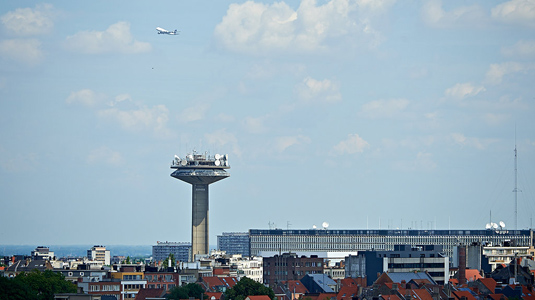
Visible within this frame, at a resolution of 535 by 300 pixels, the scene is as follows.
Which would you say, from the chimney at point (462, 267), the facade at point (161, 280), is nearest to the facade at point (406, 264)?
the chimney at point (462, 267)

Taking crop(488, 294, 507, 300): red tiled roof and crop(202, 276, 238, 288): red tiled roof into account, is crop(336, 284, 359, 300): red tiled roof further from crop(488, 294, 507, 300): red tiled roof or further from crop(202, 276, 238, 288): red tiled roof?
crop(202, 276, 238, 288): red tiled roof

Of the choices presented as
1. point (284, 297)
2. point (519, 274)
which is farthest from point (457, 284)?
point (284, 297)

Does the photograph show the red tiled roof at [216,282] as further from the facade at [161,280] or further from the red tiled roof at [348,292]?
the red tiled roof at [348,292]

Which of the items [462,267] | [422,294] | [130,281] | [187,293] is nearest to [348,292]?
[422,294]

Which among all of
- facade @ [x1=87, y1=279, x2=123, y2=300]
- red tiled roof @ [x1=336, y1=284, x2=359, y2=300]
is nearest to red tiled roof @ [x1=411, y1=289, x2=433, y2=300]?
red tiled roof @ [x1=336, y1=284, x2=359, y2=300]

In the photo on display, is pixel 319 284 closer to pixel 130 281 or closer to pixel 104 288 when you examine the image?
pixel 130 281

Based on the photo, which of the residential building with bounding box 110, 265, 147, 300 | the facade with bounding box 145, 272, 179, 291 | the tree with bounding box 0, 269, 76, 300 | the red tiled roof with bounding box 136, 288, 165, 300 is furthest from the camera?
the facade with bounding box 145, 272, 179, 291
